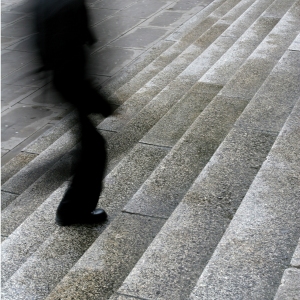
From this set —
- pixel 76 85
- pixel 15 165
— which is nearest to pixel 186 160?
pixel 76 85

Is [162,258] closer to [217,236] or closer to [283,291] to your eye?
[217,236]

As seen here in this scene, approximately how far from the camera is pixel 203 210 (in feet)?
11.1

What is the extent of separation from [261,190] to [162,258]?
2.90 ft

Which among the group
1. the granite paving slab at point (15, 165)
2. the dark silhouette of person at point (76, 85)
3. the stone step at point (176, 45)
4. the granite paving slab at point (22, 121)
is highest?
the dark silhouette of person at point (76, 85)

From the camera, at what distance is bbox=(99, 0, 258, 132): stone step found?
234 inches

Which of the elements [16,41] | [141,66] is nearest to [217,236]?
[141,66]

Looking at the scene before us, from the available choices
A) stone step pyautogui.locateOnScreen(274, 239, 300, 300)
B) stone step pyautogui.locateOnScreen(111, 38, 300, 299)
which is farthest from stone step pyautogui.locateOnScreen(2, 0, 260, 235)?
stone step pyautogui.locateOnScreen(274, 239, 300, 300)

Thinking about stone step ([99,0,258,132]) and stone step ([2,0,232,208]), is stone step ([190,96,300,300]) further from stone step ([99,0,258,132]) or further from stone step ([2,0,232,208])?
stone step ([99,0,258,132])

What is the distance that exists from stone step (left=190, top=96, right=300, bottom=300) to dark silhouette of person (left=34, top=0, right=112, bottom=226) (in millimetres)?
1068

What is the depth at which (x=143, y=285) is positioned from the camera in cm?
270

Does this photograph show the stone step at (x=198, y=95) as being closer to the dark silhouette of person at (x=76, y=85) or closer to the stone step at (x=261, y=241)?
the dark silhouette of person at (x=76, y=85)

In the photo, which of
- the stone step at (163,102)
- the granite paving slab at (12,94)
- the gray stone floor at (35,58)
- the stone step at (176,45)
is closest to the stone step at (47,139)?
the stone step at (176,45)

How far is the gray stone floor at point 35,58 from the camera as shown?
12.9 ft

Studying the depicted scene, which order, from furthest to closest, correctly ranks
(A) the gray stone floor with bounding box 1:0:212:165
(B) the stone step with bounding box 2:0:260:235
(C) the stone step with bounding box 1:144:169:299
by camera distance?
(B) the stone step with bounding box 2:0:260:235, (A) the gray stone floor with bounding box 1:0:212:165, (C) the stone step with bounding box 1:144:169:299
